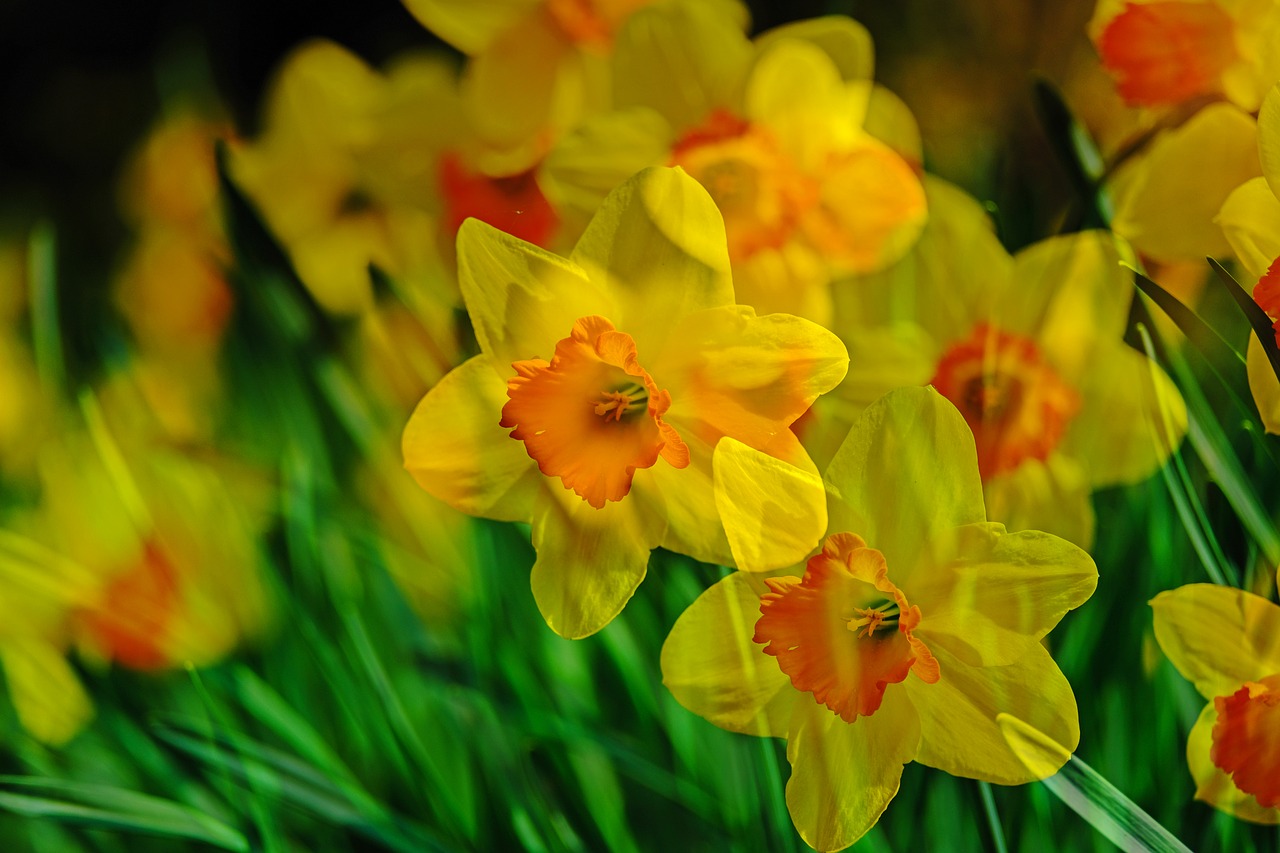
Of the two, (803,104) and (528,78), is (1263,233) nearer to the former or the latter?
(803,104)

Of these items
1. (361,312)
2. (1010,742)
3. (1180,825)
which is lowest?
(1180,825)

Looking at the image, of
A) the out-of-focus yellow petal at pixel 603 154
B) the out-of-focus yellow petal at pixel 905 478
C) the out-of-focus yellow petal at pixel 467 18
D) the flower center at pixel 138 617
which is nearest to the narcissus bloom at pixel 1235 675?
the out-of-focus yellow petal at pixel 905 478

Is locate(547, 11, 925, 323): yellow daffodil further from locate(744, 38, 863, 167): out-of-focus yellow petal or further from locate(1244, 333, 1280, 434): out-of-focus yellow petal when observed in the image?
locate(1244, 333, 1280, 434): out-of-focus yellow petal

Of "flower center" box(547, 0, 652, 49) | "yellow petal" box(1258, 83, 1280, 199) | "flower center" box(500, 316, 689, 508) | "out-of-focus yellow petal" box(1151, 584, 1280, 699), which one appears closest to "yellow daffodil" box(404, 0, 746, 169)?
"flower center" box(547, 0, 652, 49)

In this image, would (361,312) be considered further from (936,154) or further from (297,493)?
(936,154)

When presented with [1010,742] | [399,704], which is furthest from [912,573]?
[399,704]

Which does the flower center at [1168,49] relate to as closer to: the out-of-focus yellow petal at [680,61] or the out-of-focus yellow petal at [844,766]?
the out-of-focus yellow petal at [680,61]

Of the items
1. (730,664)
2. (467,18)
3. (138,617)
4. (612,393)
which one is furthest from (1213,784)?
(138,617)
